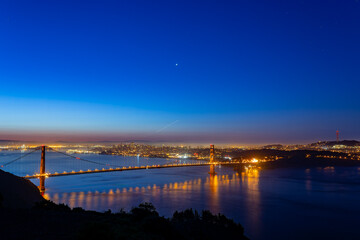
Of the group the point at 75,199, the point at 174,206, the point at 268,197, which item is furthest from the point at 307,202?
the point at 75,199

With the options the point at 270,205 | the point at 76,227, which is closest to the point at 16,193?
the point at 76,227

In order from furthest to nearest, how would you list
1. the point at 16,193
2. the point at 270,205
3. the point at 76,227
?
the point at 270,205
the point at 16,193
the point at 76,227

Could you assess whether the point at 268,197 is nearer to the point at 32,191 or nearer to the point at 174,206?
the point at 174,206

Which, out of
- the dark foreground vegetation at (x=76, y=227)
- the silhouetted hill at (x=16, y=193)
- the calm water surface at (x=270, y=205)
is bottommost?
the calm water surface at (x=270, y=205)

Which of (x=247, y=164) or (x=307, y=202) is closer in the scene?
(x=307, y=202)

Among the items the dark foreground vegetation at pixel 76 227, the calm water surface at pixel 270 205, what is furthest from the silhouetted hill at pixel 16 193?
the calm water surface at pixel 270 205

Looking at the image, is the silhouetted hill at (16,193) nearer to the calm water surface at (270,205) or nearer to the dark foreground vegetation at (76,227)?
the dark foreground vegetation at (76,227)

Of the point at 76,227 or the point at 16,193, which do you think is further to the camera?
the point at 16,193

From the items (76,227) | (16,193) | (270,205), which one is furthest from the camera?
(270,205)

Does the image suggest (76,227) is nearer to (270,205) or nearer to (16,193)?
(16,193)

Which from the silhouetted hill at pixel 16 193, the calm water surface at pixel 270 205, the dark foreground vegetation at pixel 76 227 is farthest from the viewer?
the calm water surface at pixel 270 205

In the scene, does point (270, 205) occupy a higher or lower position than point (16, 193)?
lower
